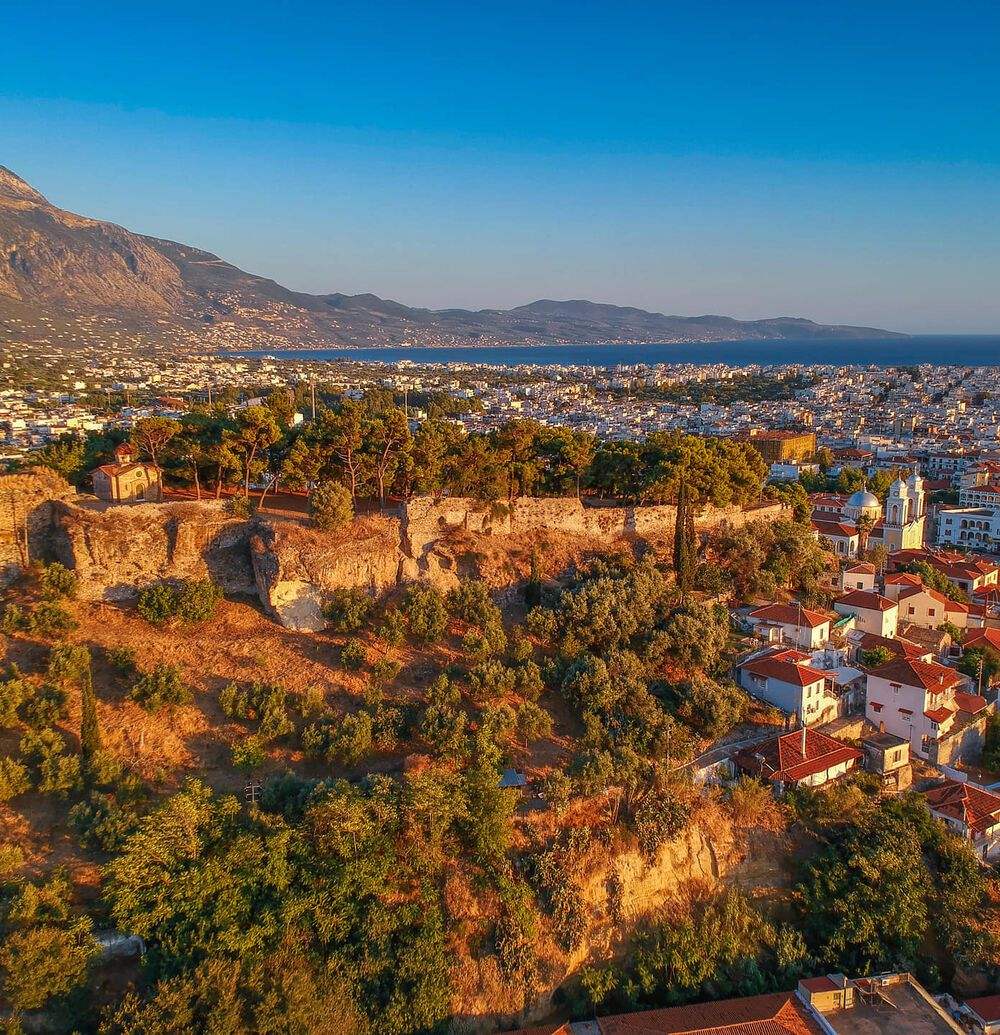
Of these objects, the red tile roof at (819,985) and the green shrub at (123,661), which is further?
the green shrub at (123,661)

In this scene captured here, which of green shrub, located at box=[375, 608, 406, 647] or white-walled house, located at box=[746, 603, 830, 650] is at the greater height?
green shrub, located at box=[375, 608, 406, 647]

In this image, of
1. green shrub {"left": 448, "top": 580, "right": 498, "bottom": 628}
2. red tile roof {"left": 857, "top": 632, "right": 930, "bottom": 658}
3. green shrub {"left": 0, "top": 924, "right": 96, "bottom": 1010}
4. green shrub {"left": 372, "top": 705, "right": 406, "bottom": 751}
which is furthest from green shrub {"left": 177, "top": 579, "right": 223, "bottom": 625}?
red tile roof {"left": 857, "top": 632, "right": 930, "bottom": 658}

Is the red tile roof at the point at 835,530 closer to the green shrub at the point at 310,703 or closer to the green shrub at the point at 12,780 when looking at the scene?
the green shrub at the point at 310,703

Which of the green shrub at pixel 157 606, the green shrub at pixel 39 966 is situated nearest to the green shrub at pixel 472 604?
the green shrub at pixel 157 606

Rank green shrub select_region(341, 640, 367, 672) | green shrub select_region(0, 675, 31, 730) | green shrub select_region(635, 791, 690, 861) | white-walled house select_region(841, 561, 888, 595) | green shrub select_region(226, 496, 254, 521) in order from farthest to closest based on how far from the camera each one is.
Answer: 1. white-walled house select_region(841, 561, 888, 595)
2. green shrub select_region(226, 496, 254, 521)
3. green shrub select_region(341, 640, 367, 672)
4. green shrub select_region(0, 675, 31, 730)
5. green shrub select_region(635, 791, 690, 861)

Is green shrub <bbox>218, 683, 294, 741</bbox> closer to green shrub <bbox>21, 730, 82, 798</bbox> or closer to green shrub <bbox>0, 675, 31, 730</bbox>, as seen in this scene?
green shrub <bbox>21, 730, 82, 798</bbox>

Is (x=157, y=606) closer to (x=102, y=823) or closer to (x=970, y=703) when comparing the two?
(x=102, y=823)
